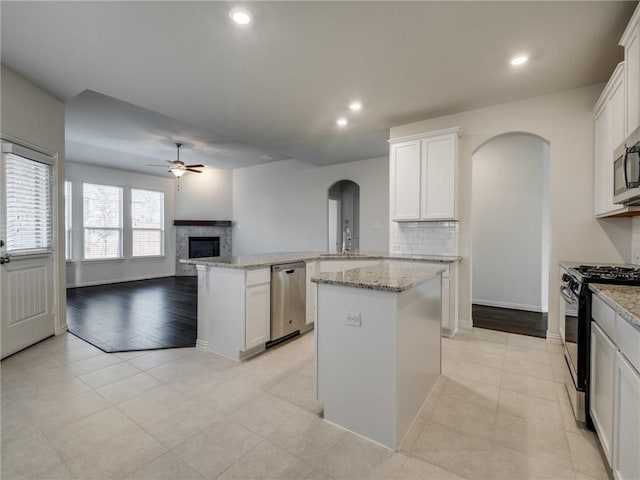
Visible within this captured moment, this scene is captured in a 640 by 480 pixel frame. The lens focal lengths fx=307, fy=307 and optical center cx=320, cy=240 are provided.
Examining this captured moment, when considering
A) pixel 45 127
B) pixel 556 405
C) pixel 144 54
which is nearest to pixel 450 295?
pixel 556 405

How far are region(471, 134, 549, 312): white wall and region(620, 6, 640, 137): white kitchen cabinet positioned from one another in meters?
2.39

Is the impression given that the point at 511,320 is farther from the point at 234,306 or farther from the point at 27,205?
the point at 27,205

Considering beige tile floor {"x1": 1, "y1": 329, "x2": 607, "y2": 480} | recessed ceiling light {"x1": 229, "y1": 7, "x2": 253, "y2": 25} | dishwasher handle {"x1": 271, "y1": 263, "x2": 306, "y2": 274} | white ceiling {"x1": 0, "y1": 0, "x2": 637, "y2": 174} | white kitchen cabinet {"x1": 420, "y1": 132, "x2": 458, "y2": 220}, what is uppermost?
white ceiling {"x1": 0, "y1": 0, "x2": 637, "y2": 174}

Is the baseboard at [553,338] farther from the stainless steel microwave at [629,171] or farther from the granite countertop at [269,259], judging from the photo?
A: the stainless steel microwave at [629,171]

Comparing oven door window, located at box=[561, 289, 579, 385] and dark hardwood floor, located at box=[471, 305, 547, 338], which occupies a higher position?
oven door window, located at box=[561, 289, 579, 385]

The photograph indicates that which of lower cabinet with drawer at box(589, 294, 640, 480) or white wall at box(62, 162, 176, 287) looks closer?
lower cabinet with drawer at box(589, 294, 640, 480)

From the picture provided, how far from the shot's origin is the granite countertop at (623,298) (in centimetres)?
117

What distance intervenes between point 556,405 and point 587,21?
2.73m

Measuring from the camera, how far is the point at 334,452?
167cm

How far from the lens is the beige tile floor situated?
1555 mm

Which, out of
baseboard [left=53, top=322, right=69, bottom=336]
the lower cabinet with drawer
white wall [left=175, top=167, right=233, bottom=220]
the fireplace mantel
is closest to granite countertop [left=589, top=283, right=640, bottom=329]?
the lower cabinet with drawer

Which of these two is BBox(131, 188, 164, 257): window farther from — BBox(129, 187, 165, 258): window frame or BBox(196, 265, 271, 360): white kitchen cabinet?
BBox(196, 265, 271, 360): white kitchen cabinet

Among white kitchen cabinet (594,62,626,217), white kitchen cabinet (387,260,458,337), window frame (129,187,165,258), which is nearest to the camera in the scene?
white kitchen cabinet (594,62,626,217)

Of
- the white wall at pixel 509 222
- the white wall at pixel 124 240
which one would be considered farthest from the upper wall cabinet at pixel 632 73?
the white wall at pixel 124 240
